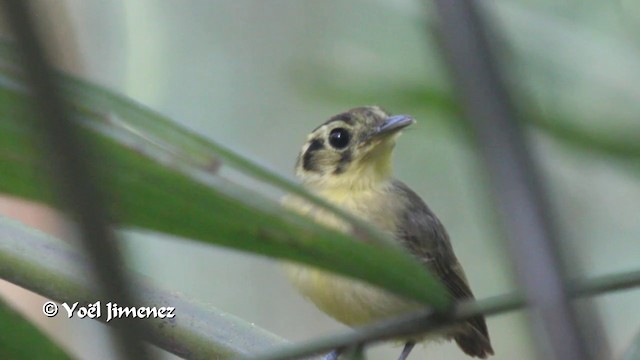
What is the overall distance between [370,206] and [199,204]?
2553 mm

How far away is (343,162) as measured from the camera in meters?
3.49

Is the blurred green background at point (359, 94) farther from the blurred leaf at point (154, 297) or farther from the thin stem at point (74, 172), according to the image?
the thin stem at point (74, 172)

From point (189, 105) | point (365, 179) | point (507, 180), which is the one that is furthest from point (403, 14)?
point (507, 180)

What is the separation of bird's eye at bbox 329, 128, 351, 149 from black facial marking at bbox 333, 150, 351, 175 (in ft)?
0.08

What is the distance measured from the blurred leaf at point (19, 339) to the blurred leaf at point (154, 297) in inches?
18.5

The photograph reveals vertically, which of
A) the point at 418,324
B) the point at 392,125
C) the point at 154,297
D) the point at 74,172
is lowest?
the point at 74,172

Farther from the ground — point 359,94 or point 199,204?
point 359,94

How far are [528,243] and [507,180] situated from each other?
0.09 feet

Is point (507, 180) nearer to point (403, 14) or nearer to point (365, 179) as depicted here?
point (403, 14)

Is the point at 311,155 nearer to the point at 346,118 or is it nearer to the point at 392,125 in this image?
the point at 346,118

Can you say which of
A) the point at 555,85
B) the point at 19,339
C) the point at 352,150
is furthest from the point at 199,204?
the point at 352,150

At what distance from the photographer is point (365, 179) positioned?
3.43m

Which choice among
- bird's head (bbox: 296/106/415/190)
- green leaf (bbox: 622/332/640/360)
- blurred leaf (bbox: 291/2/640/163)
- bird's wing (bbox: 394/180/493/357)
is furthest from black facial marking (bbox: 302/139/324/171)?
green leaf (bbox: 622/332/640/360)

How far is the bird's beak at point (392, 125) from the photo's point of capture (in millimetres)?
3225
